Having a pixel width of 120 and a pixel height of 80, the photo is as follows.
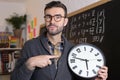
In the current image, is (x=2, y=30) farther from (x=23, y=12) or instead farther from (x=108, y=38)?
(x=108, y=38)

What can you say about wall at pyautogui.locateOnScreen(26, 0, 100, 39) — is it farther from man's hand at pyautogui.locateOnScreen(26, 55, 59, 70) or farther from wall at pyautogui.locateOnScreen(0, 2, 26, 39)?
man's hand at pyautogui.locateOnScreen(26, 55, 59, 70)

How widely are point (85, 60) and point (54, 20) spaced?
0.31 meters

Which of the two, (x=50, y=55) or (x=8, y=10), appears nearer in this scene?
(x=50, y=55)

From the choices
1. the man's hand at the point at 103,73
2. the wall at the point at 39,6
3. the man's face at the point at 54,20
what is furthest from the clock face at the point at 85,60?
Result: the wall at the point at 39,6

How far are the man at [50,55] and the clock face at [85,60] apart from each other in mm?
35

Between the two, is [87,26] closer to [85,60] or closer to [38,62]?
[85,60]

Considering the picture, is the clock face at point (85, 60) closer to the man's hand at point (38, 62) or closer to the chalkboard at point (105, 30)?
the man's hand at point (38, 62)

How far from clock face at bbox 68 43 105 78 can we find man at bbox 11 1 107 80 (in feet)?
0.11

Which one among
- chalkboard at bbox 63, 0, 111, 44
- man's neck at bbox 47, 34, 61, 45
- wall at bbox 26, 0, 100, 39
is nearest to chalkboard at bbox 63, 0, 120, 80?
chalkboard at bbox 63, 0, 111, 44

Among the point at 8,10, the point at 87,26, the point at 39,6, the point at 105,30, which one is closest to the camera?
the point at 105,30

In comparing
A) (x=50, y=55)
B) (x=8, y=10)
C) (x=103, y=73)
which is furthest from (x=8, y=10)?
(x=103, y=73)

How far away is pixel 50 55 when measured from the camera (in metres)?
1.39

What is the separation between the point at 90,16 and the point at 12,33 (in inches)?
104

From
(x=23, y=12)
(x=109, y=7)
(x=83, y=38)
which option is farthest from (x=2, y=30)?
(x=109, y=7)
